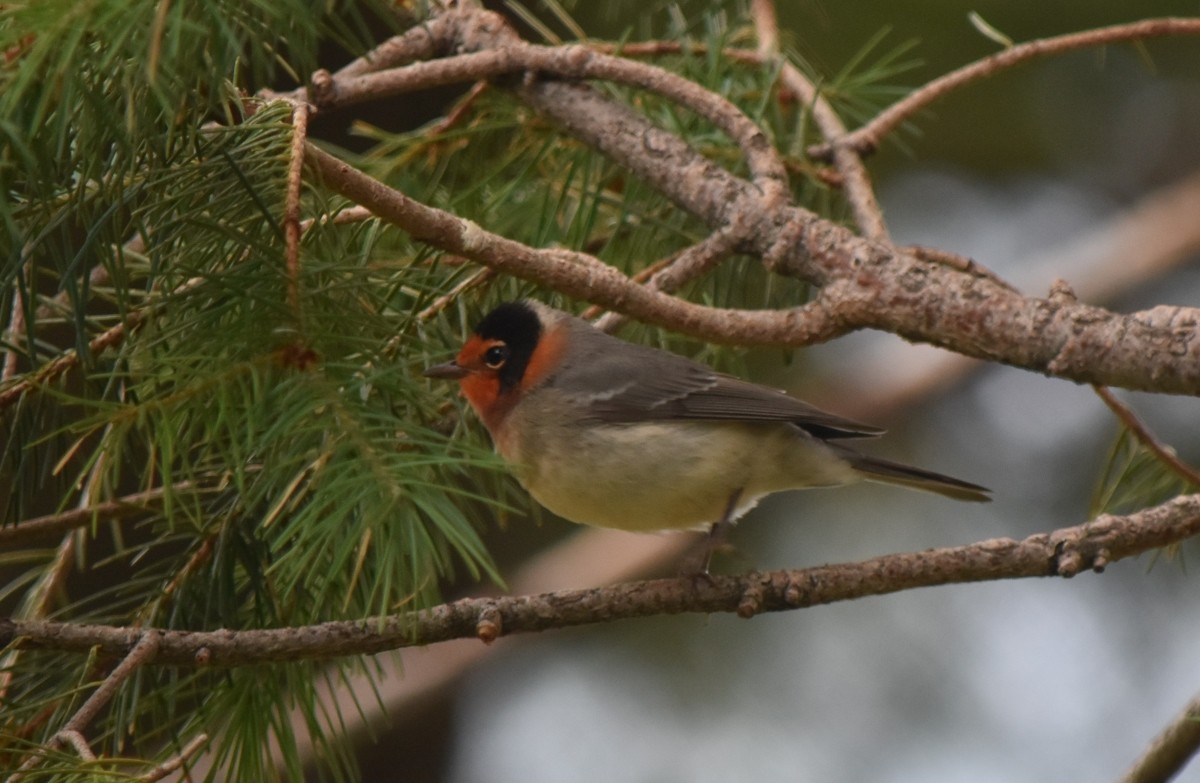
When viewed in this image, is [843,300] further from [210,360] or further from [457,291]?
[210,360]

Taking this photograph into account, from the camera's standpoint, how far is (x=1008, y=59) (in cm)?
266

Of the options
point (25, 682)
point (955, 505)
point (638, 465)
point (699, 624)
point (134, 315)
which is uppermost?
point (134, 315)

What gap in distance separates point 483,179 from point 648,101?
1.55ft

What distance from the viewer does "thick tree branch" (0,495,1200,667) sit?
5.55ft

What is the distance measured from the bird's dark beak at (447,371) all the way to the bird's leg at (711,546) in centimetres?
57

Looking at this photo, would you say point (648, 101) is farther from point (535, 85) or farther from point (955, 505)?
point (955, 505)

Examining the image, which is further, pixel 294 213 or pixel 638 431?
pixel 638 431

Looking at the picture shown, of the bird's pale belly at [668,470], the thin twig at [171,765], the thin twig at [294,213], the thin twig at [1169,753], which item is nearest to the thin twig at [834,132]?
the bird's pale belly at [668,470]

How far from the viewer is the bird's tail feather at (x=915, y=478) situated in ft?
9.14

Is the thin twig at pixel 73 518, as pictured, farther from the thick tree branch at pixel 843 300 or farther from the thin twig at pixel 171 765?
the thick tree branch at pixel 843 300

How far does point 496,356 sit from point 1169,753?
147cm

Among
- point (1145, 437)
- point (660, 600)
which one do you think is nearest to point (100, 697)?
point (660, 600)

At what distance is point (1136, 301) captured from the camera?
5418 mm

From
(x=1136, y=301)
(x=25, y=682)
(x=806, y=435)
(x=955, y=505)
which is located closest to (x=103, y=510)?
(x=25, y=682)
